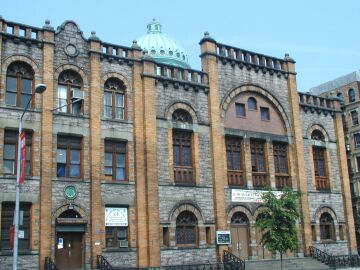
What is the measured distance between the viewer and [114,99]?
3209cm

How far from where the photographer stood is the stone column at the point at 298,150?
37.7 meters

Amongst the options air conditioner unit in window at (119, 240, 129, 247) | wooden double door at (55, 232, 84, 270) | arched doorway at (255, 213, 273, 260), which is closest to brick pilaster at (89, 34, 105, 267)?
wooden double door at (55, 232, 84, 270)

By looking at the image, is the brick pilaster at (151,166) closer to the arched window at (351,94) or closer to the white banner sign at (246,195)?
the white banner sign at (246,195)

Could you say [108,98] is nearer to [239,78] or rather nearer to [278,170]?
[239,78]

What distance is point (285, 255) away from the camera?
36.5 metres

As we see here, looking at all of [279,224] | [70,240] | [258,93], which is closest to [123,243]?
[70,240]

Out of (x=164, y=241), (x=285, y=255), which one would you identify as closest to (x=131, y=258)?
(x=164, y=241)

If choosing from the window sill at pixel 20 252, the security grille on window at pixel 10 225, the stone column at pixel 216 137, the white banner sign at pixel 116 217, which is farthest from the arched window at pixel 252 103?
the window sill at pixel 20 252

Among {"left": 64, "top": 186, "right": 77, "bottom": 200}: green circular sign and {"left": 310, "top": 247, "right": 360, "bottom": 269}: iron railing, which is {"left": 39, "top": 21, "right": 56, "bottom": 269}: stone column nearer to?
{"left": 64, "top": 186, "right": 77, "bottom": 200}: green circular sign

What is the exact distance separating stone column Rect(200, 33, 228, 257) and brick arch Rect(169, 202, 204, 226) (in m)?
1.25

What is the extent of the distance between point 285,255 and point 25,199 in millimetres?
18573

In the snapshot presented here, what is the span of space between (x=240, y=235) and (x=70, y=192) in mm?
12306

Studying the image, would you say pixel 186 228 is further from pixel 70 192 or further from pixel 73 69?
pixel 73 69

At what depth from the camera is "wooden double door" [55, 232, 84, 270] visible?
28234 millimetres
